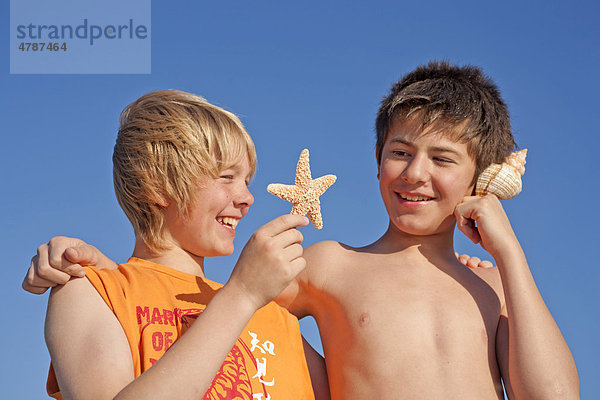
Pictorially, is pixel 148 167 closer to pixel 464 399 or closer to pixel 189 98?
pixel 189 98

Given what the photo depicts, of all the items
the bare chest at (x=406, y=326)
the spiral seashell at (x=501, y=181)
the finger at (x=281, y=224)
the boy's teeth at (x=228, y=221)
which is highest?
the spiral seashell at (x=501, y=181)

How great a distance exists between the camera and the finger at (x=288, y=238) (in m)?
2.59

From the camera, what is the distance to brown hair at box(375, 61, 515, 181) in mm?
3609

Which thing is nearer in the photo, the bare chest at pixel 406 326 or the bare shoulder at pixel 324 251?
the bare chest at pixel 406 326

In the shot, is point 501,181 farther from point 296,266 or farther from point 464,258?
point 296,266

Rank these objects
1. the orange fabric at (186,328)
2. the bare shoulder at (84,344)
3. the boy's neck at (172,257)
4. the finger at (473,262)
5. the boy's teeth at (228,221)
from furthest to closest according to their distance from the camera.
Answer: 1. the finger at (473,262)
2. the boy's teeth at (228,221)
3. the boy's neck at (172,257)
4. the orange fabric at (186,328)
5. the bare shoulder at (84,344)

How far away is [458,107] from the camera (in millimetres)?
3654

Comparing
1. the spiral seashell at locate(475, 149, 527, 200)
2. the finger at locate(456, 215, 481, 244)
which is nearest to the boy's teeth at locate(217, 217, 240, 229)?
the finger at locate(456, 215, 481, 244)

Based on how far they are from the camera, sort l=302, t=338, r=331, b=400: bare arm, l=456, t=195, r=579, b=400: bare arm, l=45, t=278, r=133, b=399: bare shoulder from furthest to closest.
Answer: l=302, t=338, r=331, b=400: bare arm
l=456, t=195, r=579, b=400: bare arm
l=45, t=278, r=133, b=399: bare shoulder

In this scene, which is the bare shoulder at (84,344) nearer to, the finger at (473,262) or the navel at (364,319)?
the navel at (364,319)

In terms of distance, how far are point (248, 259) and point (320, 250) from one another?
1.17 metres

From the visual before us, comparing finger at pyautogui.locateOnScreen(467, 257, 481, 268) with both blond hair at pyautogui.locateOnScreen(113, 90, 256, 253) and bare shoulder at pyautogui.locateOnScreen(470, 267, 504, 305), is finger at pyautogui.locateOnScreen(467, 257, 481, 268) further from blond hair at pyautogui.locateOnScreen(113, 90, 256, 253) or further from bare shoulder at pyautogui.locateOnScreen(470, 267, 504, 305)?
blond hair at pyautogui.locateOnScreen(113, 90, 256, 253)

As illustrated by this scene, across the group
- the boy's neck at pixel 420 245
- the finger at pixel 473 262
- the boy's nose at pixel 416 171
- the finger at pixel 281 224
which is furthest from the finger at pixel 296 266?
the finger at pixel 473 262

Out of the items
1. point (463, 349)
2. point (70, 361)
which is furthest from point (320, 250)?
point (70, 361)
